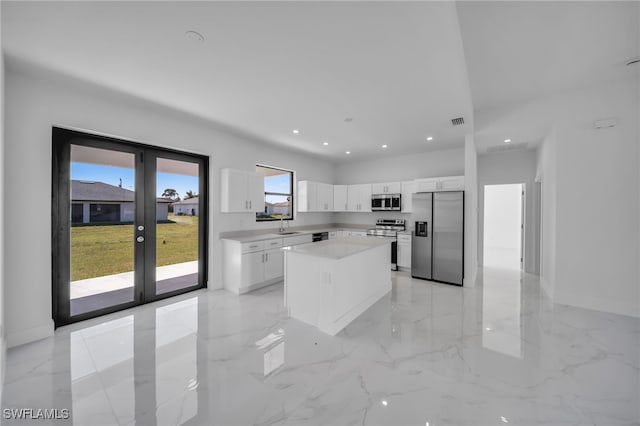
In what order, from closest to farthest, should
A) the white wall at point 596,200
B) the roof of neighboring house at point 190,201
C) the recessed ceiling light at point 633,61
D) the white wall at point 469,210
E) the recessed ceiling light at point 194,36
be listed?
the recessed ceiling light at point 194,36 → the recessed ceiling light at point 633,61 → the white wall at point 596,200 → the roof of neighboring house at point 190,201 → the white wall at point 469,210

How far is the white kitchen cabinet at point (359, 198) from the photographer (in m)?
6.37

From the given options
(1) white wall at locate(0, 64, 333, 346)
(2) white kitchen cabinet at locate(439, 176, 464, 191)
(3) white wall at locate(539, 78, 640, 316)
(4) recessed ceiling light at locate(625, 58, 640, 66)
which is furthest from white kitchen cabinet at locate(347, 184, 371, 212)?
(1) white wall at locate(0, 64, 333, 346)

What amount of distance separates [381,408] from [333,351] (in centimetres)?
77

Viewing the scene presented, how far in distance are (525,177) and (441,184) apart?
6.53 ft

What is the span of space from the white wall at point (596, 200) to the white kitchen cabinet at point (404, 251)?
7.56 ft

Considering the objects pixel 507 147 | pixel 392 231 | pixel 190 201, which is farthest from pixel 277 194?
pixel 507 147

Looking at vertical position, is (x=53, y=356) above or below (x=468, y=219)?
below

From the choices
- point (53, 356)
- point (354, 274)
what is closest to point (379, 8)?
point (354, 274)

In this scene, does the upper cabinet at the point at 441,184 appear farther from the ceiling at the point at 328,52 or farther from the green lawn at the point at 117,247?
the green lawn at the point at 117,247

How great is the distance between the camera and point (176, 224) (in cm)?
395

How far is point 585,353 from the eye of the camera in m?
2.40

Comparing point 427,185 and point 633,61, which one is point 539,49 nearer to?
point 633,61

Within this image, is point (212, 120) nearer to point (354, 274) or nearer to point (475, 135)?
point (354, 274)

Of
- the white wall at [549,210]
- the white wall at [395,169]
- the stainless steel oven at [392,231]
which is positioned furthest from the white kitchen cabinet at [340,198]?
the white wall at [549,210]
